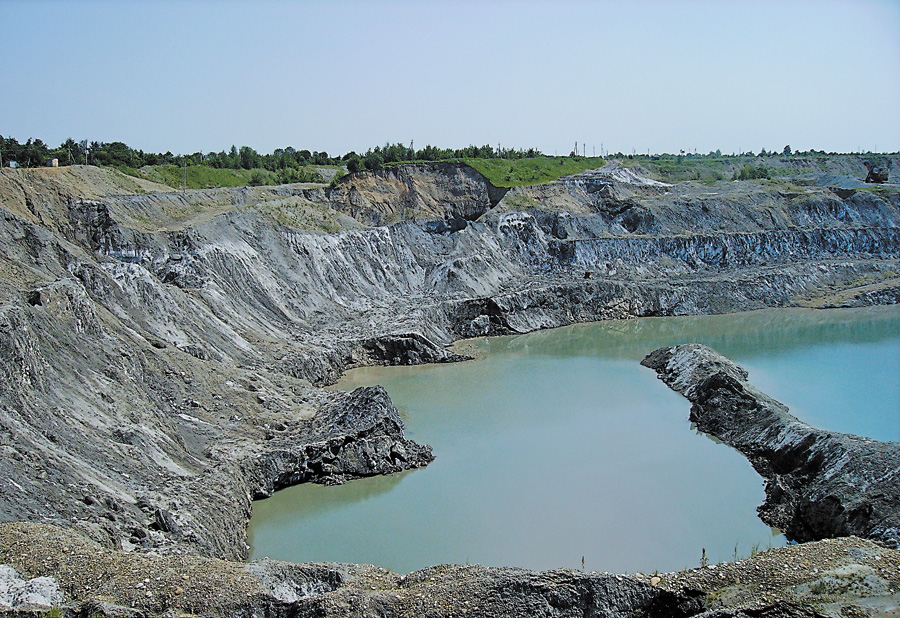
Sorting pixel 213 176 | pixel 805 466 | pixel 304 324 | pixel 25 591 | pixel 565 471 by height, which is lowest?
pixel 565 471

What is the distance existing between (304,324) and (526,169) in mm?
31687

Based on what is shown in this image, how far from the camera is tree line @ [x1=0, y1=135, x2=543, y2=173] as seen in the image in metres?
47.0

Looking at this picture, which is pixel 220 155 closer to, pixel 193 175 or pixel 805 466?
pixel 193 175

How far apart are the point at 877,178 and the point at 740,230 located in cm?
2719

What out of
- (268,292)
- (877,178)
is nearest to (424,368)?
(268,292)

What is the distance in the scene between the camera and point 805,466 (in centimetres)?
2152

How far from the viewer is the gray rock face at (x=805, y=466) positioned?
17828 mm

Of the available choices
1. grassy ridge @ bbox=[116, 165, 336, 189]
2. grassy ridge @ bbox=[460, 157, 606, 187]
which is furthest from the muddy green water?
grassy ridge @ bbox=[460, 157, 606, 187]

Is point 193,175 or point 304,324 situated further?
point 193,175

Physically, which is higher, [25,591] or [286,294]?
[286,294]

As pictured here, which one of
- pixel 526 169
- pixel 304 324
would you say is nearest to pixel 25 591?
pixel 304 324

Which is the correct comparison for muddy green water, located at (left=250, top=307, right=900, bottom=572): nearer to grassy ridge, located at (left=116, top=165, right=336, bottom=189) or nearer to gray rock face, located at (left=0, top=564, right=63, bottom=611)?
gray rock face, located at (left=0, top=564, right=63, bottom=611)

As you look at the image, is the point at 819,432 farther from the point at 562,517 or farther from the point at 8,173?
the point at 8,173

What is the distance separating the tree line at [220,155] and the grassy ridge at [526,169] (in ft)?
17.0
